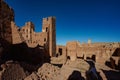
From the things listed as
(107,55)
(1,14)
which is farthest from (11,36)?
(107,55)

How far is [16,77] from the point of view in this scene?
303 inches

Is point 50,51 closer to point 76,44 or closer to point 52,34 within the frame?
point 52,34

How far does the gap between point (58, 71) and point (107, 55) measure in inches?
778

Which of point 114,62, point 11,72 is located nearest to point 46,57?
point 114,62

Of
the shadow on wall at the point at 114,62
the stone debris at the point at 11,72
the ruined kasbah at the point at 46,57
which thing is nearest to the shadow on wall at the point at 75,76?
the ruined kasbah at the point at 46,57

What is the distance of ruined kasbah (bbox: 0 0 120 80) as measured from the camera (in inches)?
330

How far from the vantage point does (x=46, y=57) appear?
2256cm

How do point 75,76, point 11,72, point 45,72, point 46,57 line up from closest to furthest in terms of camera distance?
point 11,72 → point 45,72 → point 75,76 → point 46,57

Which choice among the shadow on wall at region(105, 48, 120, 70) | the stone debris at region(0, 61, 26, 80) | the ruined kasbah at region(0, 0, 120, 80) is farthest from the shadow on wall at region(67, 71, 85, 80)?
the shadow on wall at region(105, 48, 120, 70)

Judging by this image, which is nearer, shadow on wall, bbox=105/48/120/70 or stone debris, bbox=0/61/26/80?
stone debris, bbox=0/61/26/80

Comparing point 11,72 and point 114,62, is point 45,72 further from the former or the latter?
point 114,62

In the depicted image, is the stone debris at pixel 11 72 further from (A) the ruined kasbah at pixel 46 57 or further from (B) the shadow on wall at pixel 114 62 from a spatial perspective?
(B) the shadow on wall at pixel 114 62

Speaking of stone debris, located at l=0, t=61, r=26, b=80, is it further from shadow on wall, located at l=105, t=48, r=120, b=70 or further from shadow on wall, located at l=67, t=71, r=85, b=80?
shadow on wall, located at l=105, t=48, r=120, b=70

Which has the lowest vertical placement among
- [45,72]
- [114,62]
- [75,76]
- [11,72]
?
[114,62]
